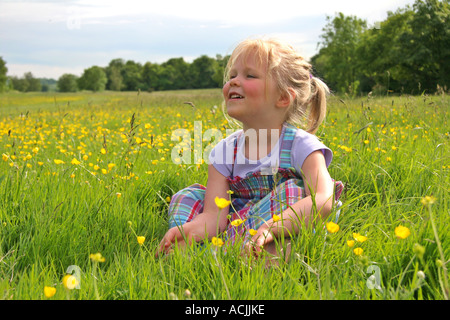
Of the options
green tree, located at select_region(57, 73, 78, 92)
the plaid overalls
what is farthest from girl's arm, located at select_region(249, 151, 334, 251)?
green tree, located at select_region(57, 73, 78, 92)

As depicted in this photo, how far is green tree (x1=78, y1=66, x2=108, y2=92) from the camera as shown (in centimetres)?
8431

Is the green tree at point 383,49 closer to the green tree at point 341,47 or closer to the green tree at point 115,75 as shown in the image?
the green tree at point 341,47

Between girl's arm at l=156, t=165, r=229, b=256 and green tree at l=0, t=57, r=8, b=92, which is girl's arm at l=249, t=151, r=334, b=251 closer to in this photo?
girl's arm at l=156, t=165, r=229, b=256

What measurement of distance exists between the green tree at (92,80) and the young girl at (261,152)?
85954 mm

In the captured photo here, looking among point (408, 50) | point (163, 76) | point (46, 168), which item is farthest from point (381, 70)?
point (163, 76)

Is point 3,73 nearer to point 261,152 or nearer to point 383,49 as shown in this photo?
point 383,49

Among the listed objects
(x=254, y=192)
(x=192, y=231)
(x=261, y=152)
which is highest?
(x=261, y=152)

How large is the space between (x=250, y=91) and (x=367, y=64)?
1642 inches

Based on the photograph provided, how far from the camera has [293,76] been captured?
249cm

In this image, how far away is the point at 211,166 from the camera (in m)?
2.55

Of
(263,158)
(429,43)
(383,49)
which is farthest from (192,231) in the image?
(383,49)

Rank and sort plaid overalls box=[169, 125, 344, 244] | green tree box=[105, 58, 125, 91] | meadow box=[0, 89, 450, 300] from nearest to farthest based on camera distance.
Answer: meadow box=[0, 89, 450, 300]
plaid overalls box=[169, 125, 344, 244]
green tree box=[105, 58, 125, 91]
